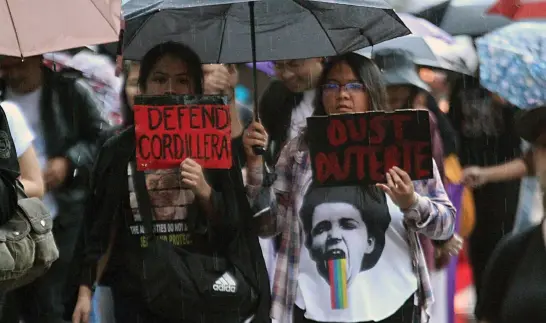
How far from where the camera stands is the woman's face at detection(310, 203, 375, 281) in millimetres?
5762

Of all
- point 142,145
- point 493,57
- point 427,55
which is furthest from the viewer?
point 427,55

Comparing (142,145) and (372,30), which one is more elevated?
(372,30)

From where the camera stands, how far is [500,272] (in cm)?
459

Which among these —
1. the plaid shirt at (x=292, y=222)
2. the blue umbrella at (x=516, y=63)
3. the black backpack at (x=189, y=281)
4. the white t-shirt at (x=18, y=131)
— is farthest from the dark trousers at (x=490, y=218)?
the white t-shirt at (x=18, y=131)

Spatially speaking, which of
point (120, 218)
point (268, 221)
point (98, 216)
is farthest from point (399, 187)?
point (98, 216)

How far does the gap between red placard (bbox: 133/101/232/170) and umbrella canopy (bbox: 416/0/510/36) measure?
15.0 ft

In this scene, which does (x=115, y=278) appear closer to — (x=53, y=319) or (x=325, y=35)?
(x=53, y=319)

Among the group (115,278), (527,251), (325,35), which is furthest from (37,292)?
(527,251)

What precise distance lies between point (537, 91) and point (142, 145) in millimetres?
1687

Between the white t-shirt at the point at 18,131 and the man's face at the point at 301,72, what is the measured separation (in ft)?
5.72

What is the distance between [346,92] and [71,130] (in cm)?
179

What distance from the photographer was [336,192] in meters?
5.82

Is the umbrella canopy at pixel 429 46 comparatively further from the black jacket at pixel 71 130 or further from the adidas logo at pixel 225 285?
the adidas logo at pixel 225 285

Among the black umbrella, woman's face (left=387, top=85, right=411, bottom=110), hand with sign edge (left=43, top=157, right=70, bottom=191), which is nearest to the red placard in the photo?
the black umbrella
